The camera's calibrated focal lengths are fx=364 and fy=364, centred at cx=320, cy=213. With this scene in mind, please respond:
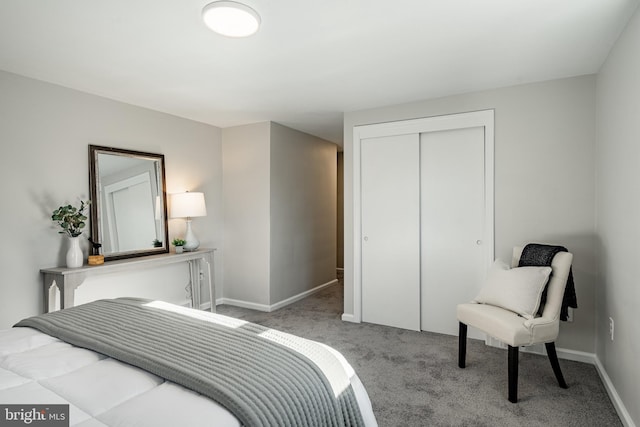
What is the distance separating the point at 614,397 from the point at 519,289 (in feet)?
2.70

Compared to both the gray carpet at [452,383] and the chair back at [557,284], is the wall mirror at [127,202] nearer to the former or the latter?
the gray carpet at [452,383]

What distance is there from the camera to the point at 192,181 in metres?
4.37

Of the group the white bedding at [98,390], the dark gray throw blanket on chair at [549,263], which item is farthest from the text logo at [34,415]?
the dark gray throw blanket on chair at [549,263]

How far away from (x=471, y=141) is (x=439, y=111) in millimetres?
425

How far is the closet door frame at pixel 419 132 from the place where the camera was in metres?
3.31

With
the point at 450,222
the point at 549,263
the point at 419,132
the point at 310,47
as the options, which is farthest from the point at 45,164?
the point at 549,263

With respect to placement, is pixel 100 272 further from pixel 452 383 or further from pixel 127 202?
pixel 452 383

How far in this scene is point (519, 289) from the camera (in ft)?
8.33

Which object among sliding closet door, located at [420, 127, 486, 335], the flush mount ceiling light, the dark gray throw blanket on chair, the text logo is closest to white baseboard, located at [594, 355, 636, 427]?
the dark gray throw blanket on chair

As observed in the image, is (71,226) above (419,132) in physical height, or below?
below

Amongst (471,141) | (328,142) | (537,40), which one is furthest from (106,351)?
(328,142)

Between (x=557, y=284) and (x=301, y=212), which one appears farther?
(x=301, y=212)

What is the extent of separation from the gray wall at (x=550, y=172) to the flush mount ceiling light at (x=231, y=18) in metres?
2.21

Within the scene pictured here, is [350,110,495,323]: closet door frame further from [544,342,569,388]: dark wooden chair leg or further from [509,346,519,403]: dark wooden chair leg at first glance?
[509,346,519,403]: dark wooden chair leg
